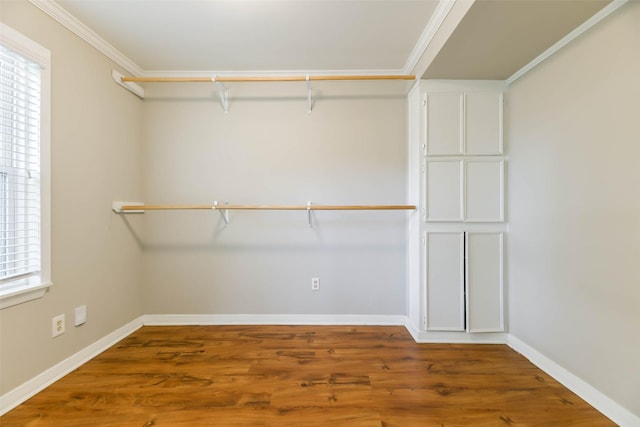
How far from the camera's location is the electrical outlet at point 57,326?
65.5 inches

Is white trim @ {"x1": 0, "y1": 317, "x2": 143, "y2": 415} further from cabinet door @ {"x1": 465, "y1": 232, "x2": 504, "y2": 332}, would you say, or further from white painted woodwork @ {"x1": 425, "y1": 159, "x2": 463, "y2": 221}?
cabinet door @ {"x1": 465, "y1": 232, "x2": 504, "y2": 332}

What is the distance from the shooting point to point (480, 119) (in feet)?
6.97

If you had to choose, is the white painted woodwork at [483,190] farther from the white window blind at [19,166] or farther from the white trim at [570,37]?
the white window blind at [19,166]

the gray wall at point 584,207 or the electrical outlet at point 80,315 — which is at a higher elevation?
the gray wall at point 584,207

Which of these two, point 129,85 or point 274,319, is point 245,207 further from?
point 129,85

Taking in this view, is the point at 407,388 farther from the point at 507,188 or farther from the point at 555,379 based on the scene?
the point at 507,188

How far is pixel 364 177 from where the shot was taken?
2.49 m

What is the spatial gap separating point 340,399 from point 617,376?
144 cm

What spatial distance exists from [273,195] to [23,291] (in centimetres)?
169

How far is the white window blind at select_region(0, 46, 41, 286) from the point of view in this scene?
4.79 ft

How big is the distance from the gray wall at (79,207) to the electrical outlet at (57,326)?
0.09 feet

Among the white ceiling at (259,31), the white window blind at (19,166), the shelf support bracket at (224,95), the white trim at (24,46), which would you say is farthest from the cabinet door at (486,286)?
the white trim at (24,46)

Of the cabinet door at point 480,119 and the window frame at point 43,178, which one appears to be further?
the cabinet door at point 480,119

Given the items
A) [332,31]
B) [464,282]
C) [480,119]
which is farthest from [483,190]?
[332,31]
